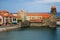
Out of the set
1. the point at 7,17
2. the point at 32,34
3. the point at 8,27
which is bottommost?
the point at 32,34

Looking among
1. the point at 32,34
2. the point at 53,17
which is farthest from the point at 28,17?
the point at 53,17

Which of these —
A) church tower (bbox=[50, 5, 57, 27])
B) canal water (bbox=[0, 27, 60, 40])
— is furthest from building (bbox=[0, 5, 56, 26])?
canal water (bbox=[0, 27, 60, 40])

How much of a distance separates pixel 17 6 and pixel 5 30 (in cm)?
52

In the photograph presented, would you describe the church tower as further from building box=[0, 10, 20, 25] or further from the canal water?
building box=[0, 10, 20, 25]

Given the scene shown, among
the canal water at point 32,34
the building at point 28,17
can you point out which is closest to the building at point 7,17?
the building at point 28,17

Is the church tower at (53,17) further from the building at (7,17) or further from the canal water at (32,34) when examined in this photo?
the building at (7,17)

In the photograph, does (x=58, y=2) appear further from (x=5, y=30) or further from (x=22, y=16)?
(x=5, y=30)

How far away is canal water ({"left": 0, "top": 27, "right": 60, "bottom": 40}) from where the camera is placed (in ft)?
19.1

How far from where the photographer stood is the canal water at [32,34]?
5816mm

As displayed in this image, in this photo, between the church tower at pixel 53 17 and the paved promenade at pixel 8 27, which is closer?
the church tower at pixel 53 17

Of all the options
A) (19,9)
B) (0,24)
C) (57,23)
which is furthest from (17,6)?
(57,23)

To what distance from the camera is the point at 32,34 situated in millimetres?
5875

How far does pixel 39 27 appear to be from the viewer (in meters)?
6.01

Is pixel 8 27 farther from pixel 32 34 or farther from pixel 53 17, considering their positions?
pixel 53 17
